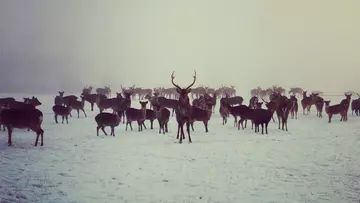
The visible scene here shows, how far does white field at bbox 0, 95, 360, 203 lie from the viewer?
22.2 ft

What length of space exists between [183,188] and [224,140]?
23.1ft

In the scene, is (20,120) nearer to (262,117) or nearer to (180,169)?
(180,169)

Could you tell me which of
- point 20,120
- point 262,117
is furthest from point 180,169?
point 262,117

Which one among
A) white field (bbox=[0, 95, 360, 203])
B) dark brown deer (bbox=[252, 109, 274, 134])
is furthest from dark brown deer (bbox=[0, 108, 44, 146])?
dark brown deer (bbox=[252, 109, 274, 134])

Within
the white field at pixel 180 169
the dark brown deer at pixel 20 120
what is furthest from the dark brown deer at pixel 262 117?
the dark brown deer at pixel 20 120

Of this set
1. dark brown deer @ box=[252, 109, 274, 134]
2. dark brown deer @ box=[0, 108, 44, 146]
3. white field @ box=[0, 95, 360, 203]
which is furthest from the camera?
dark brown deer @ box=[252, 109, 274, 134]

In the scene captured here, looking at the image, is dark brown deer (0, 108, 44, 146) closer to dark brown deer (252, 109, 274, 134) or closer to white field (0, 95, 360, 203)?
white field (0, 95, 360, 203)

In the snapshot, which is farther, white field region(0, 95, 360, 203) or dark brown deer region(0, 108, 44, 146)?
dark brown deer region(0, 108, 44, 146)

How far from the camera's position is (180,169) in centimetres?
889

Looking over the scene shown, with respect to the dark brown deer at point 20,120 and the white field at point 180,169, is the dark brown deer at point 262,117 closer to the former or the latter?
the white field at point 180,169

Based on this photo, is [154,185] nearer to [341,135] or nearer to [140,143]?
[140,143]

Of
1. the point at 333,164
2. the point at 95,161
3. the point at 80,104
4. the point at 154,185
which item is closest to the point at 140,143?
the point at 95,161

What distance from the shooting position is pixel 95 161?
984cm

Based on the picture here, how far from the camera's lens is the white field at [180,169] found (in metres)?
6.78
